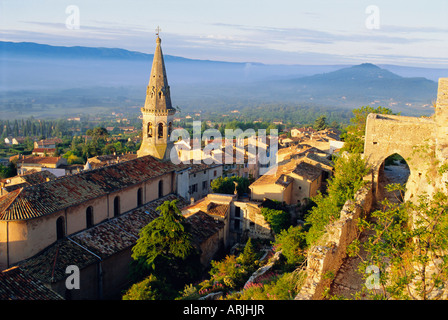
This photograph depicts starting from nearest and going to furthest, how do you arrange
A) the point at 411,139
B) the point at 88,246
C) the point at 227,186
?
the point at 411,139 → the point at 88,246 → the point at 227,186

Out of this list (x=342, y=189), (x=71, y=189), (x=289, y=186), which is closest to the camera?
(x=342, y=189)

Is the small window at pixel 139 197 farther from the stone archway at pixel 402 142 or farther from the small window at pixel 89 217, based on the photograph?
the stone archway at pixel 402 142

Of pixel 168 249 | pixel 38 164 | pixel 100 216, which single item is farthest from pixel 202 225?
pixel 38 164

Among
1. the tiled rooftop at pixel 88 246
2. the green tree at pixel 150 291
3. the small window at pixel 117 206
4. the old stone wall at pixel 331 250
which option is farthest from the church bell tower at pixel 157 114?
the old stone wall at pixel 331 250

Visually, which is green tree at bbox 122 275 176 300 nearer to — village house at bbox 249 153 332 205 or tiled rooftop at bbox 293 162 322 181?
village house at bbox 249 153 332 205

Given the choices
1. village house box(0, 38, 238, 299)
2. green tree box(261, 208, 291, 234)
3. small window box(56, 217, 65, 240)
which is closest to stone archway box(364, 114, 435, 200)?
green tree box(261, 208, 291, 234)

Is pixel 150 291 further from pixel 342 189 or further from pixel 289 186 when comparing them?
pixel 289 186
